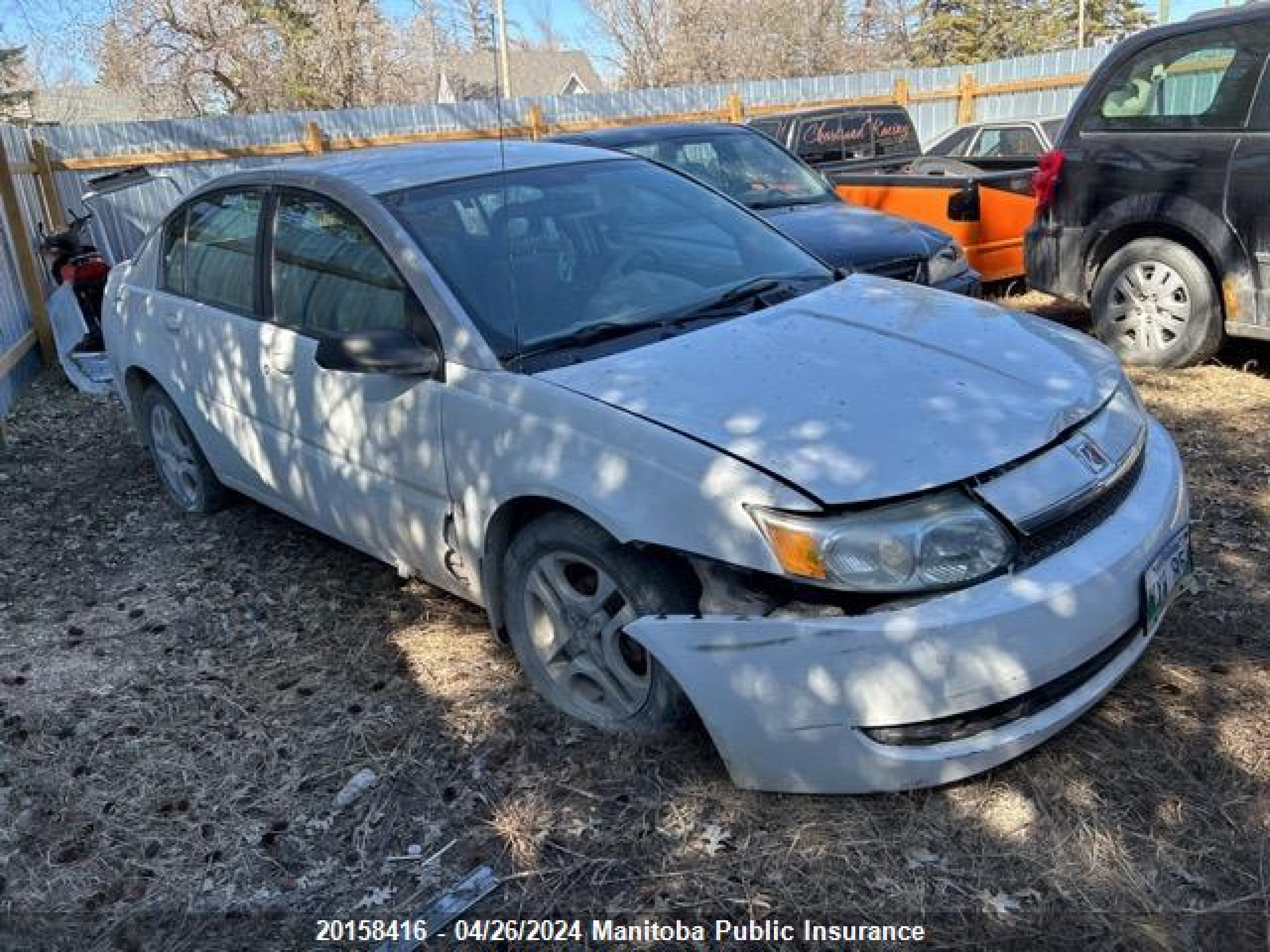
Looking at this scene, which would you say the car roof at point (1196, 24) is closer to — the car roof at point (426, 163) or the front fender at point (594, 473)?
the car roof at point (426, 163)

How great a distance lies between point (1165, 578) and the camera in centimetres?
282

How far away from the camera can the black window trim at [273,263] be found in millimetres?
3291

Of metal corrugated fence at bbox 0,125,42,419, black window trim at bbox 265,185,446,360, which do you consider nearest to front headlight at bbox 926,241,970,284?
black window trim at bbox 265,185,446,360

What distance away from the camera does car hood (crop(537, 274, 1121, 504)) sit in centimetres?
254

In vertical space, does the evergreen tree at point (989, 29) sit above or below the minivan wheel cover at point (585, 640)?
above

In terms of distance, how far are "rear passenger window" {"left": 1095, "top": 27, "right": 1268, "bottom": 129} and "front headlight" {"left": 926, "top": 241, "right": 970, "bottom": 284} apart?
1.07 metres

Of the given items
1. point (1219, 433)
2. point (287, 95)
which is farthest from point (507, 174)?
point (287, 95)

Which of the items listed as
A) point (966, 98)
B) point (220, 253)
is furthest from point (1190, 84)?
point (966, 98)

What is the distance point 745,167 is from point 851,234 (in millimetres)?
1376

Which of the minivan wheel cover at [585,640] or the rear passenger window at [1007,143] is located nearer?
the minivan wheel cover at [585,640]

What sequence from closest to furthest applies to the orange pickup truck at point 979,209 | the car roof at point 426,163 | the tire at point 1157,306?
the car roof at point 426,163 → the tire at point 1157,306 → the orange pickup truck at point 979,209

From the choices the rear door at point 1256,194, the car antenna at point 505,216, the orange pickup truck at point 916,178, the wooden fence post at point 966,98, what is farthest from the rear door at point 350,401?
the wooden fence post at point 966,98

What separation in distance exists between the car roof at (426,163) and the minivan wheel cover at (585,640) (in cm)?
156

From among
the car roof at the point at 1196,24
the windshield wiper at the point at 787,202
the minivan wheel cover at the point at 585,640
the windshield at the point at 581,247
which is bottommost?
the minivan wheel cover at the point at 585,640
